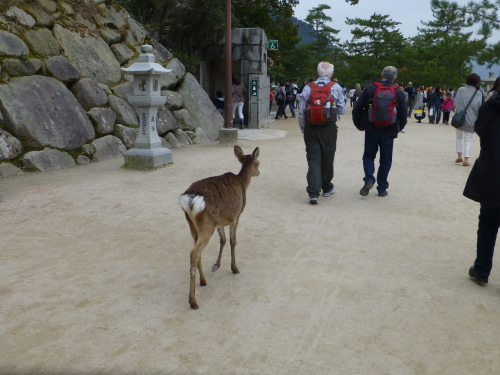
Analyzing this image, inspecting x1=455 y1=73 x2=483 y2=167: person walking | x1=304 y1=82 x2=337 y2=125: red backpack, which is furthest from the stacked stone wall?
x1=455 y1=73 x2=483 y2=167: person walking

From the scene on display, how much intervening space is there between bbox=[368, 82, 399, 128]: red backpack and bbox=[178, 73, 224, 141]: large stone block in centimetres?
762

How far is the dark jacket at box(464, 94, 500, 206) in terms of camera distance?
3740mm

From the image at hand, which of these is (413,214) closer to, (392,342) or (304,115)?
(304,115)

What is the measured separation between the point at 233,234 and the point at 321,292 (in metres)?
0.93

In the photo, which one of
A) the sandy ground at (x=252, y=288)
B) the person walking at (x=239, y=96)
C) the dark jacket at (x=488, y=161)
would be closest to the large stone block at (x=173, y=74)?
the person walking at (x=239, y=96)

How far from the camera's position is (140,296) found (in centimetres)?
379

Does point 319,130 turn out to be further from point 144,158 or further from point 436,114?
point 436,114

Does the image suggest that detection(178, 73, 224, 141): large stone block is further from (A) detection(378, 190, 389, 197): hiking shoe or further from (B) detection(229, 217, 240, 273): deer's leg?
(B) detection(229, 217, 240, 273): deer's leg

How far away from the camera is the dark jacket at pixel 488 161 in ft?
12.3

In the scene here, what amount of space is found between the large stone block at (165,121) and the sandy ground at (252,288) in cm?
487

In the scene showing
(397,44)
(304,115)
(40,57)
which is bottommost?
(304,115)

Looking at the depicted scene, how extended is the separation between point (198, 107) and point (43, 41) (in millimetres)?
4843

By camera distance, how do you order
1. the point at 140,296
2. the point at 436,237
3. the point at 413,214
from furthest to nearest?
1. the point at 413,214
2. the point at 436,237
3. the point at 140,296

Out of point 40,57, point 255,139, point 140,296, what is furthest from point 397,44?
point 140,296
